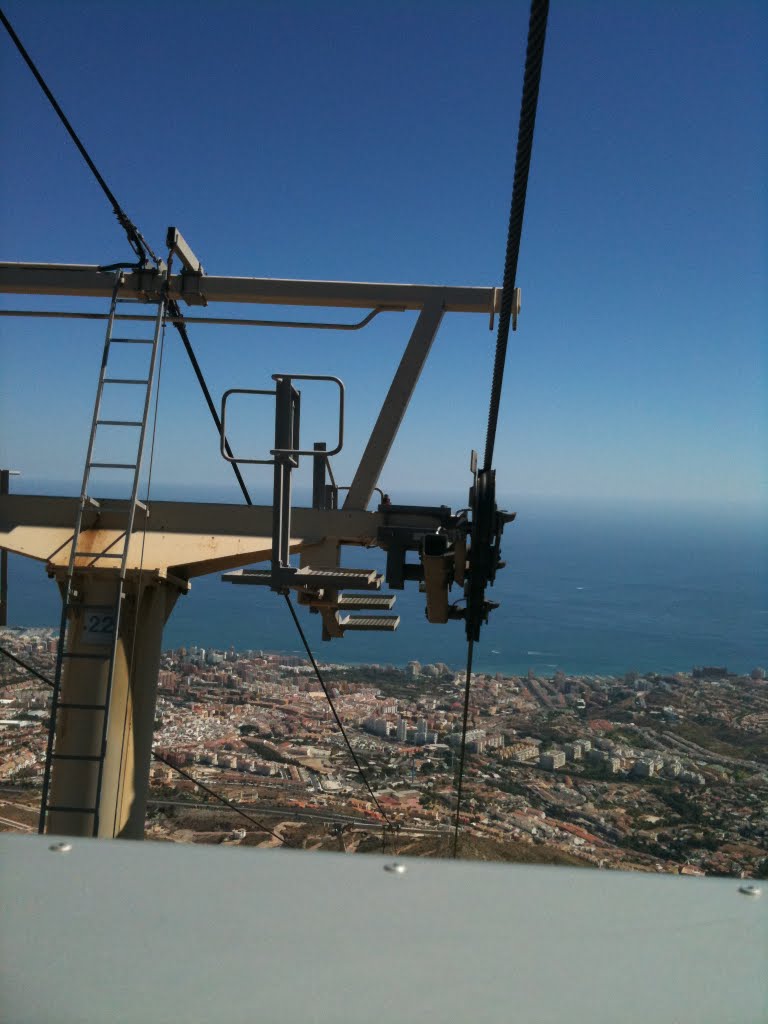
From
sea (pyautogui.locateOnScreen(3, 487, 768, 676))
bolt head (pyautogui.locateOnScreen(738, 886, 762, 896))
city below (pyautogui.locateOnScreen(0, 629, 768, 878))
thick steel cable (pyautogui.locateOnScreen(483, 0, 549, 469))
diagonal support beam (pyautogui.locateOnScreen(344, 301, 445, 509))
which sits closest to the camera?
bolt head (pyautogui.locateOnScreen(738, 886, 762, 896))

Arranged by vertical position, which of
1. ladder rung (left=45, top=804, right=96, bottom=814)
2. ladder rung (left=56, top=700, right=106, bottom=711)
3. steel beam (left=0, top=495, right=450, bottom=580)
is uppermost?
steel beam (left=0, top=495, right=450, bottom=580)

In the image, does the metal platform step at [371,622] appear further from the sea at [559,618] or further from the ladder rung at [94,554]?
the sea at [559,618]

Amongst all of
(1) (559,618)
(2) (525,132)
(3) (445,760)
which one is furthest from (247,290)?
(1) (559,618)

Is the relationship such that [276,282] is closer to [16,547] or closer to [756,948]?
[16,547]

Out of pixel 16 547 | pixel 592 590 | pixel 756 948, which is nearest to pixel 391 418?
pixel 16 547

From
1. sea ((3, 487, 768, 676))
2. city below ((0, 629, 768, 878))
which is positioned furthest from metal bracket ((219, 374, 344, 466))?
sea ((3, 487, 768, 676))

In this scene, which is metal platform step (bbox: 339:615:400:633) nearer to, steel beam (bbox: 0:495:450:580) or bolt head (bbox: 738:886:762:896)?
steel beam (bbox: 0:495:450:580)

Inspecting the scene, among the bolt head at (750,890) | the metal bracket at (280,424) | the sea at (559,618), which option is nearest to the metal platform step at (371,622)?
the metal bracket at (280,424)
